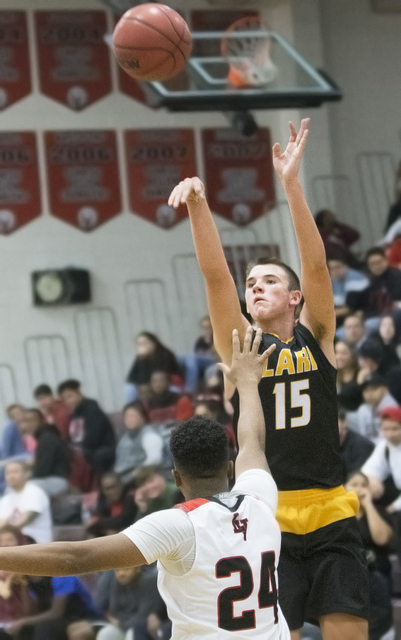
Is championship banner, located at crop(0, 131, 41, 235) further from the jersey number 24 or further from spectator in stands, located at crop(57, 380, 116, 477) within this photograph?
the jersey number 24

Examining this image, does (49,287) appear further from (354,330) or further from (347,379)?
(347,379)

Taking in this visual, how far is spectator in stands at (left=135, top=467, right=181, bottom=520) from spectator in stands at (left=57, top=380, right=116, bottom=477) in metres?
1.79

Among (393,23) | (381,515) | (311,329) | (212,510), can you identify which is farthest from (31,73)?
(212,510)

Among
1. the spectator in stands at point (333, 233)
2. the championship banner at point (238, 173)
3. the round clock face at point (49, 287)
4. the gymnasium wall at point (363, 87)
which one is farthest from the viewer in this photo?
the gymnasium wall at point (363, 87)

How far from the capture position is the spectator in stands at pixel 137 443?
8.65 metres

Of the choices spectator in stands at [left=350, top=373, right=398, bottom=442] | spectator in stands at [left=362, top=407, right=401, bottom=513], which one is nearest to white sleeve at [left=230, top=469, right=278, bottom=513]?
spectator in stands at [left=362, top=407, right=401, bottom=513]

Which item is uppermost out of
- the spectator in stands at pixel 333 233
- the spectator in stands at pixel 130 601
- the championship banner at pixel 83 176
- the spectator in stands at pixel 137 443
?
the championship banner at pixel 83 176

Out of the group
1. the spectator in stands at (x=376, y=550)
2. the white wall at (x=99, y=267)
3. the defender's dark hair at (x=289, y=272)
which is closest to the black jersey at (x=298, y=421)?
the defender's dark hair at (x=289, y=272)

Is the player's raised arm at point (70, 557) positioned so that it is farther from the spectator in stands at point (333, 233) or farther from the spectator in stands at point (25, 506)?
the spectator in stands at point (333, 233)

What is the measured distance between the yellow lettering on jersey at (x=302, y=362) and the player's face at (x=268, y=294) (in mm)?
173

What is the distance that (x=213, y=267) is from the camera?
143 inches

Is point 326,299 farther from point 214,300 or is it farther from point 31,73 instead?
point 31,73

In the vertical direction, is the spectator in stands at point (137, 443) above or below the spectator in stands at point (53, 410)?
below

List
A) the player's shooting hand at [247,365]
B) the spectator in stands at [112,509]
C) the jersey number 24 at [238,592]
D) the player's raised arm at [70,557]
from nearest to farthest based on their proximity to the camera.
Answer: the player's raised arm at [70,557], the jersey number 24 at [238,592], the player's shooting hand at [247,365], the spectator in stands at [112,509]
